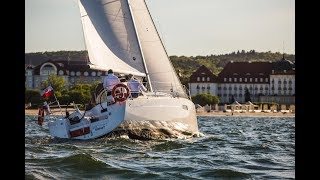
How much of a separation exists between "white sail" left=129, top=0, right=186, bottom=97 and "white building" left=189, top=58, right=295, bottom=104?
12564 centimetres

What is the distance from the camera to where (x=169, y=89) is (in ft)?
88.0

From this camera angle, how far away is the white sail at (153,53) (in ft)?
88.5

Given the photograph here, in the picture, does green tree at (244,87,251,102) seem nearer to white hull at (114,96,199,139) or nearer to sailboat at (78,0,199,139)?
sailboat at (78,0,199,139)

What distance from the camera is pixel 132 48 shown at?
2655cm

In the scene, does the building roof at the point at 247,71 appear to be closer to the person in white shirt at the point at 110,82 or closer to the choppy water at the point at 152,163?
the person in white shirt at the point at 110,82

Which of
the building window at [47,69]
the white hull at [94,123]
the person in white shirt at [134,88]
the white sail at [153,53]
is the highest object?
the building window at [47,69]

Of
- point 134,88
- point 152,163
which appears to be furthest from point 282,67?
point 152,163

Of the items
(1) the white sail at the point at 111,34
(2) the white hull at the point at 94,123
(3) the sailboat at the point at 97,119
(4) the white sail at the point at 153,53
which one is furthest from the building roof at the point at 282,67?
(2) the white hull at the point at 94,123

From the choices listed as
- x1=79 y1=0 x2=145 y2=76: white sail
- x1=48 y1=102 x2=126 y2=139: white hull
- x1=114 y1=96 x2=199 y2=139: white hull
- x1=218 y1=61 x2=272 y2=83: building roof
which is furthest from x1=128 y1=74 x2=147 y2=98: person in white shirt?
x1=218 y1=61 x2=272 y2=83: building roof

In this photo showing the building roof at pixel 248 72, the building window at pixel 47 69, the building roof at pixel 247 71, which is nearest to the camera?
the building roof at pixel 248 72

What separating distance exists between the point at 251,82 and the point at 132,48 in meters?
130

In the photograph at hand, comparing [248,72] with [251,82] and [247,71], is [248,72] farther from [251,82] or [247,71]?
[251,82]
